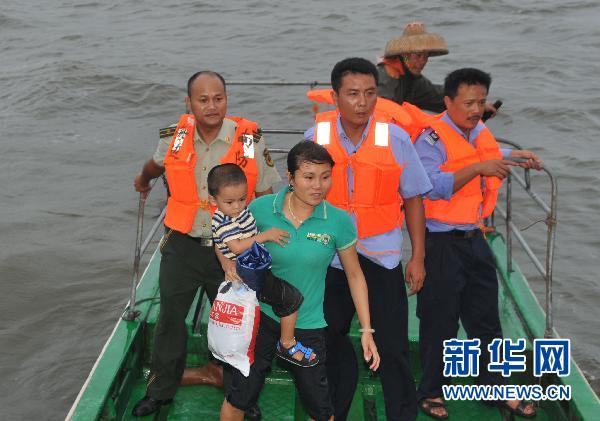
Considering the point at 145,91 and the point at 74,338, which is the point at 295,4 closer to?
the point at 145,91

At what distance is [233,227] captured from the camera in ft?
10.7

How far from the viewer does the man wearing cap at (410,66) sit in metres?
5.02

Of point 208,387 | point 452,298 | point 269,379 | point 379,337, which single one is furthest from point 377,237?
point 208,387

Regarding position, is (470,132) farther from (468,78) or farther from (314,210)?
(314,210)

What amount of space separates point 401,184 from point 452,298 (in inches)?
31.7

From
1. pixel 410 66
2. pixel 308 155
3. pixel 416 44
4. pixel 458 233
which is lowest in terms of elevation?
pixel 458 233

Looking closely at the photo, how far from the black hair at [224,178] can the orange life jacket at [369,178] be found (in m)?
0.57

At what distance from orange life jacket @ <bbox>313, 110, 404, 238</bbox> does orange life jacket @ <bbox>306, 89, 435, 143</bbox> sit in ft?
0.58

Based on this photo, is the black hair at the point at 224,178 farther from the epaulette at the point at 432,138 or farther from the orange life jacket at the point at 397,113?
the epaulette at the point at 432,138

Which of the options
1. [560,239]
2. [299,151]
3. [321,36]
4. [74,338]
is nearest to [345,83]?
[299,151]

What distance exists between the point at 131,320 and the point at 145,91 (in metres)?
12.1

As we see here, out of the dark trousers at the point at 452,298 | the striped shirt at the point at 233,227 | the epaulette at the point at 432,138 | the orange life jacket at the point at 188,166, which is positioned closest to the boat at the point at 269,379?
the orange life jacket at the point at 188,166

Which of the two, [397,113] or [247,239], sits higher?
[397,113]

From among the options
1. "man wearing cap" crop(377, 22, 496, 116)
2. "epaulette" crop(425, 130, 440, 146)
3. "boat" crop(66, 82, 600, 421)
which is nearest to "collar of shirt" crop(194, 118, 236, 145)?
"boat" crop(66, 82, 600, 421)
